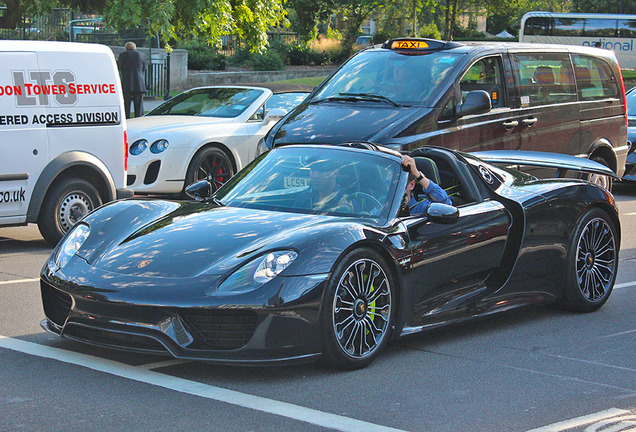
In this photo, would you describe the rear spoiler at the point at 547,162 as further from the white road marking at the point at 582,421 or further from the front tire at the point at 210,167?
the front tire at the point at 210,167

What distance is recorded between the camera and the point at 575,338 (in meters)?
6.53

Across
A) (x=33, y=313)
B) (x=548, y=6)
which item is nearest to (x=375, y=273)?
(x=33, y=313)

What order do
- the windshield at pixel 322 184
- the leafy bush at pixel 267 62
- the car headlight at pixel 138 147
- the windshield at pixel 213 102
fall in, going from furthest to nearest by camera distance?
the leafy bush at pixel 267 62, the windshield at pixel 213 102, the car headlight at pixel 138 147, the windshield at pixel 322 184

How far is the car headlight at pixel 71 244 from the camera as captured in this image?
19.0 ft

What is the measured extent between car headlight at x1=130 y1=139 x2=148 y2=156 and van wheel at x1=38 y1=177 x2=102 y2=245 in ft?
7.55

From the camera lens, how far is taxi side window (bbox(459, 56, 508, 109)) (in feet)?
35.3

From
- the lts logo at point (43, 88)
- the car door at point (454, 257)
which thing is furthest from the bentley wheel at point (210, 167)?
the car door at point (454, 257)

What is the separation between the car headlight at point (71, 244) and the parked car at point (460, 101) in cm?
380

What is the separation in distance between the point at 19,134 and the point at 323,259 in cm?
514

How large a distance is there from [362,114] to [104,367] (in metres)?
5.16

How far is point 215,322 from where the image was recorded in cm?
511

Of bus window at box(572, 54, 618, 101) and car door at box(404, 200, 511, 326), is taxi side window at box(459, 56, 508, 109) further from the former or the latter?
car door at box(404, 200, 511, 326)

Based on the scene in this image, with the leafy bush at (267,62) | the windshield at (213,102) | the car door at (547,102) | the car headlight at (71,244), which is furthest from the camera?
the leafy bush at (267,62)

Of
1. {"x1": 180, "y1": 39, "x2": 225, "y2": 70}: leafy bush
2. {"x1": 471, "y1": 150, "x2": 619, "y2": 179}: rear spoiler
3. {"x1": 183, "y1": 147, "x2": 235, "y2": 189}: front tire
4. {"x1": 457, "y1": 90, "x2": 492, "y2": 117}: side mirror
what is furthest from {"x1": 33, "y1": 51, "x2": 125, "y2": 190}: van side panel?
{"x1": 180, "y1": 39, "x2": 225, "y2": 70}: leafy bush
